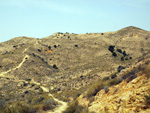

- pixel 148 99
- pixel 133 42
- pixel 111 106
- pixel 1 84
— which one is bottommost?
pixel 1 84

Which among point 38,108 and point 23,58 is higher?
point 23,58

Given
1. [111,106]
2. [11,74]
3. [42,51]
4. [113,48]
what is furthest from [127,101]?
[42,51]

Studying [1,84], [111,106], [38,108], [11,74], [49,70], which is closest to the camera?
[111,106]

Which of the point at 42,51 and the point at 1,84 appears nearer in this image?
the point at 1,84

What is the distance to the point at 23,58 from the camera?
6981 cm

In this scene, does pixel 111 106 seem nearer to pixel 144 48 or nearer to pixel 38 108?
pixel 38 108

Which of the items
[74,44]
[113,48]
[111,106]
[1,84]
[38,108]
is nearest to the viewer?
[111,106]

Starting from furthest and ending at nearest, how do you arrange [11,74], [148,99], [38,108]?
[11,74] → [38,108] → [148,99]

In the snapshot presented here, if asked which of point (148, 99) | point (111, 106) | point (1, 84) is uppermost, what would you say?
point (148, 99)

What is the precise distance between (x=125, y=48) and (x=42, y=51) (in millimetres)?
46592

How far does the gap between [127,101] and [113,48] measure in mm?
71325

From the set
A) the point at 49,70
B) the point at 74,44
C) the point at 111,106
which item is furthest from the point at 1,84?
the point at 74,44

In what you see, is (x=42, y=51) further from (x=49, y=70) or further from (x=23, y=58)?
(x=49, y=70)

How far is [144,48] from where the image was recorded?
82062 mm
